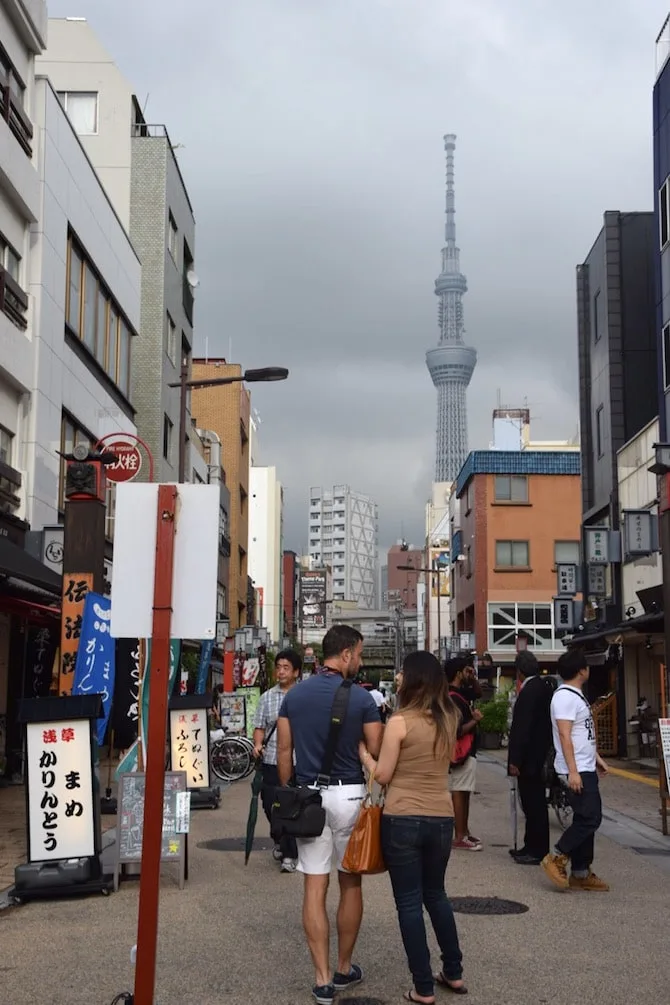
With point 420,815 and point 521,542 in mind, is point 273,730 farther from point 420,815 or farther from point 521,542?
point 521,542

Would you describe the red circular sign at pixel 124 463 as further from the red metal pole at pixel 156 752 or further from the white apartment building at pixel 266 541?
the white apartment building at pixel 266 541

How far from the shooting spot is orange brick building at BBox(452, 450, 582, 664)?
2318 inches

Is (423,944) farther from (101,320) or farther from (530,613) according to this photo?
(530,613)

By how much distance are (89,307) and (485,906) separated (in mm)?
20968

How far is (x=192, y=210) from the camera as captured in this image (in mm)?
44125

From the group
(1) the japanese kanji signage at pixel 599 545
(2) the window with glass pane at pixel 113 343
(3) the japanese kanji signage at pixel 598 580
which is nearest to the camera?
(2) the window with glass pane at pixel 113 343

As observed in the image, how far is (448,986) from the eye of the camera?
648 cm

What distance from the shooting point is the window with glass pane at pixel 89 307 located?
87.7ft

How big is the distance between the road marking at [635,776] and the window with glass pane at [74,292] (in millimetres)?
14230

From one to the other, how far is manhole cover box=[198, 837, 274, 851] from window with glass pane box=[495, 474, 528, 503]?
47664 mm

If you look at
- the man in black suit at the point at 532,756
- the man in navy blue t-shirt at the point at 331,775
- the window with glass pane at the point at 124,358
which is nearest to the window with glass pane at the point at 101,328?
the window with glass pane at the point at 124,358

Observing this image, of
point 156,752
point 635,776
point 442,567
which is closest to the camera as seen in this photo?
point 156,752

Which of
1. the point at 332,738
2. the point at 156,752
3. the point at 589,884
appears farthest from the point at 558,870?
the point at 156,752

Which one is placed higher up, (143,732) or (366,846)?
(143,732)
